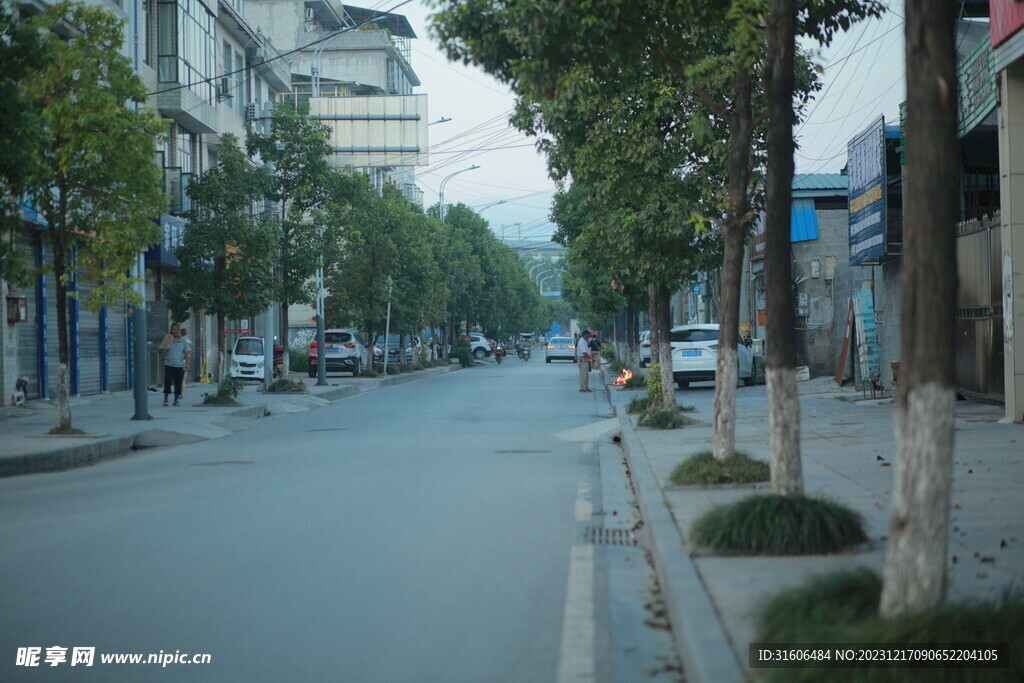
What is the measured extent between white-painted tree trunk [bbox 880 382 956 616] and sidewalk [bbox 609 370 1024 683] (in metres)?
0.69

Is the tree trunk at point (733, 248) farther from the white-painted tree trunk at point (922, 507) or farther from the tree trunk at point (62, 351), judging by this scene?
the tree trunk at point (62, 351)

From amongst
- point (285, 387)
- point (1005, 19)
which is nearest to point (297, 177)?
point (285, 387)

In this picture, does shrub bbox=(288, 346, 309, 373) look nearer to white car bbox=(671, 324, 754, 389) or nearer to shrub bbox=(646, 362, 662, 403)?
white car bbox=(671, 324, 754, 389)

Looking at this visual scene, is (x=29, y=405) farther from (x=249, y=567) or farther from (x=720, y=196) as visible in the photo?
(x=249, y=567)

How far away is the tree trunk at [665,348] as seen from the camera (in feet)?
60.6

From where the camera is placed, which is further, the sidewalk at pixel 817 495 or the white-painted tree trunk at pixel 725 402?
the white-painted tree trunk at pixel 725 402

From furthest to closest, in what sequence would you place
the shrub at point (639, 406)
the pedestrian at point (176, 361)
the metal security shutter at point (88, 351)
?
the metal security shutter at point (88, 351) < the pedestrian at point (176, 361) < the shrub at point (639, 406)

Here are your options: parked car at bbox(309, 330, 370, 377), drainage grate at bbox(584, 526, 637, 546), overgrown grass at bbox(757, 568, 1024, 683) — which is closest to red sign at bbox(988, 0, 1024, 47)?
drainage grate at bbox(584, 526, 637, 546)

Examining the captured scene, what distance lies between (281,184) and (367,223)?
827cm

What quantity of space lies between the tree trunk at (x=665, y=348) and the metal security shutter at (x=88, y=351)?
15.4 metres

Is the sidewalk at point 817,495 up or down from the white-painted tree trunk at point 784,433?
down

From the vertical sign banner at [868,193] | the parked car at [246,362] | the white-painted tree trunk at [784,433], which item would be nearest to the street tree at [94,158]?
the white-painted tree trunk at [784,433]

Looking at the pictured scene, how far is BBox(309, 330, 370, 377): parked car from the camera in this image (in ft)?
140

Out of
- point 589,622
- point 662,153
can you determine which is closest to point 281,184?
point 662,153
